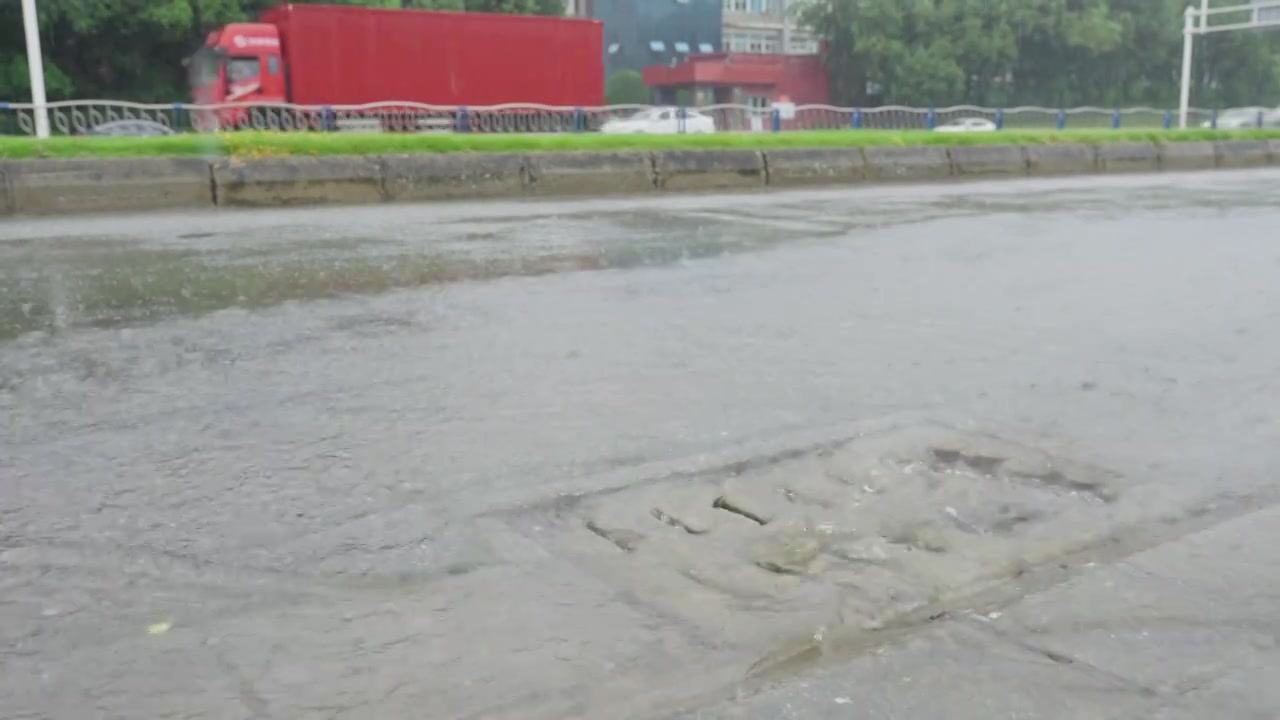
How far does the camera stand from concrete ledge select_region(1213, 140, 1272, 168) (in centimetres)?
2141

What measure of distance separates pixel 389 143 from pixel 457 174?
872mm

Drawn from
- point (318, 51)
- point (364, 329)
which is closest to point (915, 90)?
point (318, 51)

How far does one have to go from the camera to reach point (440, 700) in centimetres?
202

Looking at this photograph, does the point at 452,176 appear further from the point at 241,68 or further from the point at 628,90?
the point at 628,90

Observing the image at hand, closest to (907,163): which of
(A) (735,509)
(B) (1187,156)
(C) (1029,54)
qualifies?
(B) (1187,156)

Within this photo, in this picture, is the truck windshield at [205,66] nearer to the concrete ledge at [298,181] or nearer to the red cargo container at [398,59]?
the red cargo container at [398,59]

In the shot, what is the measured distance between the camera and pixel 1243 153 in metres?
21.9

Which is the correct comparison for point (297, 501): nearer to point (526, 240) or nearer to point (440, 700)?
point (440, 700)

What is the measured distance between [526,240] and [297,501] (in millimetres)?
5696

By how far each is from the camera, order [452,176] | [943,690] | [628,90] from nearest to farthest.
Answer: [943,690], [452,176], [628,90]

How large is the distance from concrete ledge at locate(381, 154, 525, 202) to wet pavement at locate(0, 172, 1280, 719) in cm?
561

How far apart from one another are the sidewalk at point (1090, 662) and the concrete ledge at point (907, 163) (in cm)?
1409

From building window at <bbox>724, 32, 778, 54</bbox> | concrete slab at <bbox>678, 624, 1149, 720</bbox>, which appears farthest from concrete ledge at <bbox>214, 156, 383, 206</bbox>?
building window at <bbox>724, 32, 778, 54</bbox>

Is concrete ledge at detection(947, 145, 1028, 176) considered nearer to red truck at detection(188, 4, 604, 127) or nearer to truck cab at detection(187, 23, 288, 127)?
red truck at detection(188, 4, 604, 127)
